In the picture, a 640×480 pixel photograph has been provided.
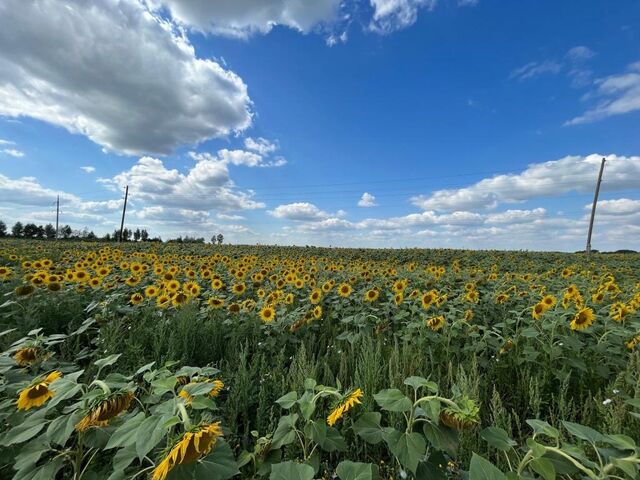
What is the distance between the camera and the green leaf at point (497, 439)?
4.01ft

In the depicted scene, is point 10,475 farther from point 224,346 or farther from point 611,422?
point 611,422

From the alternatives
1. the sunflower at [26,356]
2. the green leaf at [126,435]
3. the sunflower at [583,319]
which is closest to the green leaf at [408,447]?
the green leaf at [126,435]

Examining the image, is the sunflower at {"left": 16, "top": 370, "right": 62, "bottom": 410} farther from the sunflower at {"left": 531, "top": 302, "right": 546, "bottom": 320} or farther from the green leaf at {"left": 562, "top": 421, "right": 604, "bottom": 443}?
the sunflower at {"left": 531, "top": 302, "right": 546, "bottom": 320}

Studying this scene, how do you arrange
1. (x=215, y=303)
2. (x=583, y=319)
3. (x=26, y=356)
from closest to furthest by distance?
(x=26, y=356), (x=583, y=319), (x=215, y=303)

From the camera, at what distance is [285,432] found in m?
1.47

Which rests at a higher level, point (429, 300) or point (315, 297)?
point (429, 300)

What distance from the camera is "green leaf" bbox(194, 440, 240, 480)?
3.44ft

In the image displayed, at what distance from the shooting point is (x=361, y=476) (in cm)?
108

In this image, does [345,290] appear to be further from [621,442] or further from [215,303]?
[621,442]

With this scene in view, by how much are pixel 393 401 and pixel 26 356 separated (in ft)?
6.87

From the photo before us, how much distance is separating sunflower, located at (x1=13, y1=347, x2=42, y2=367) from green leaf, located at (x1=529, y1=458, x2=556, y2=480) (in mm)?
Result: 2508

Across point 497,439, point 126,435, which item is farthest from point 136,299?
point 497,439

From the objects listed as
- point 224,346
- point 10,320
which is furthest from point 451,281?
point 10,320

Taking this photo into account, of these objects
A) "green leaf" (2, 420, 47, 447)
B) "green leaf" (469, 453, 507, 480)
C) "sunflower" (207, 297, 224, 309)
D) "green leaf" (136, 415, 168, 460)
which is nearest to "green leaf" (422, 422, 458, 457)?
"green leaf" (469, 453, 507, 480)
